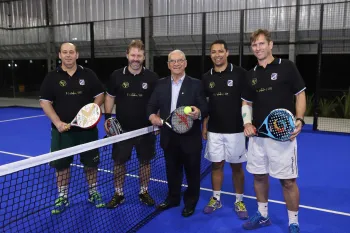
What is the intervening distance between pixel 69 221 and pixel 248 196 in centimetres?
209

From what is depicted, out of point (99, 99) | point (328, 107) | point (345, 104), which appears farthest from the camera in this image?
point (328, 107)

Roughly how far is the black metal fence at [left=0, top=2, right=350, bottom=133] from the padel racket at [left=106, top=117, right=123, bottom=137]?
5.43 meters

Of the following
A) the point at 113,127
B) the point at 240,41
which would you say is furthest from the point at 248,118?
the point at 240,41

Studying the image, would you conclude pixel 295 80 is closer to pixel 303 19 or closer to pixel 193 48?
pixel 303 19

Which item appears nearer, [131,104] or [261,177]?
[261,177]

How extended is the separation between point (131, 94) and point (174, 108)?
0.52 metres

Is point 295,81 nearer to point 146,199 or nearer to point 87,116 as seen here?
point 87,116

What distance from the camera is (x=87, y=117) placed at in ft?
10.3

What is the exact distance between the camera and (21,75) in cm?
1814

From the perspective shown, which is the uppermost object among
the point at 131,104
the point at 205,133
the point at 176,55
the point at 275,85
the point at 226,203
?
the point at 176,55

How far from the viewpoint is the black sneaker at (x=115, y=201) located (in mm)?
3566


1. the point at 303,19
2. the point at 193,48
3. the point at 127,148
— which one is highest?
the point at 303,19

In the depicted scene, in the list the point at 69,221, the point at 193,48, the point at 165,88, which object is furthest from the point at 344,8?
the point at 69,221

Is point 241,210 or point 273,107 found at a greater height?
point 273,107
